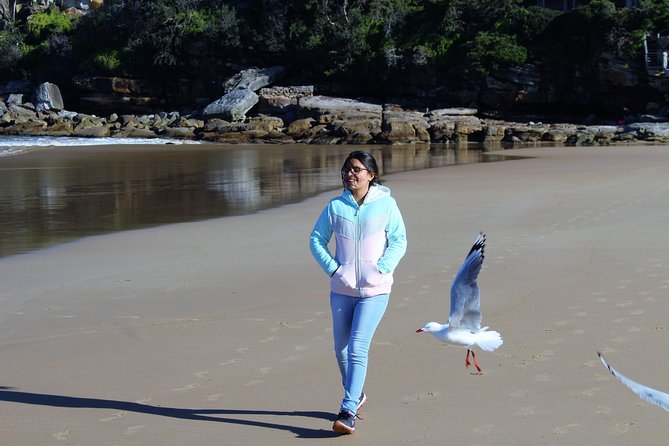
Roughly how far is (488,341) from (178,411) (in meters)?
1.58

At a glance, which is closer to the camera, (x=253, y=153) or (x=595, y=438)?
(x=595, y=438)

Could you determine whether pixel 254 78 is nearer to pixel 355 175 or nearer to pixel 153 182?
pixel 153 182

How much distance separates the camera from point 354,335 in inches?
148

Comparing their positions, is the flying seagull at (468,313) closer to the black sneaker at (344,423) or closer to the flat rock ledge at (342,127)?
the black sneaker at (344,423)

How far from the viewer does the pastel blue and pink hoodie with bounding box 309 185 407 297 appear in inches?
147

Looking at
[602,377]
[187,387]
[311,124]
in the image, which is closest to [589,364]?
[602,377]

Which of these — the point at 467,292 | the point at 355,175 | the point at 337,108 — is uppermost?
the point at 337,108

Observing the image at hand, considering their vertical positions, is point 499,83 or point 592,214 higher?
point 499,83

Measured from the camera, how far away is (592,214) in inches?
397

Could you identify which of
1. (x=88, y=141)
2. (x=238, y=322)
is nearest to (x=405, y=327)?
(x=238, y=322)

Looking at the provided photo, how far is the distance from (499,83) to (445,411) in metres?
35.3

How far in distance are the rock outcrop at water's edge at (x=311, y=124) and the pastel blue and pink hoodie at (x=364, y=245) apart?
84.0 ft

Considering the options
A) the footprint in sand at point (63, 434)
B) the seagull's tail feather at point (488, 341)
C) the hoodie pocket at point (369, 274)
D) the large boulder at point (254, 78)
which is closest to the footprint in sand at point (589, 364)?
the seagull's tail feather at point (488, 341)

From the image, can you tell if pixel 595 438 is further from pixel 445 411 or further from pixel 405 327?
pixel 405 327
